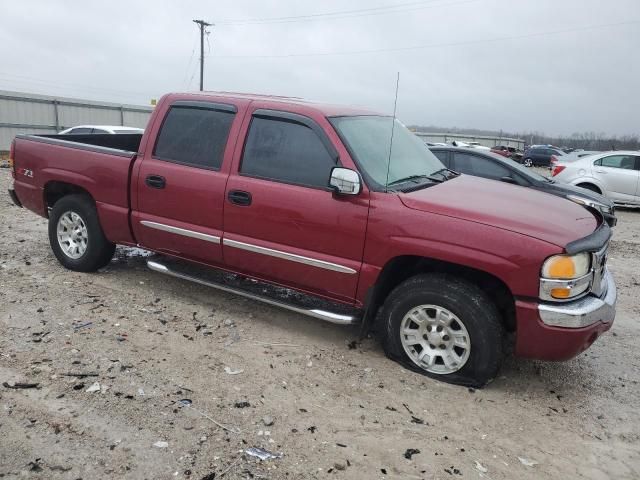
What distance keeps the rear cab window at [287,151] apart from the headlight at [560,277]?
5.51 ft

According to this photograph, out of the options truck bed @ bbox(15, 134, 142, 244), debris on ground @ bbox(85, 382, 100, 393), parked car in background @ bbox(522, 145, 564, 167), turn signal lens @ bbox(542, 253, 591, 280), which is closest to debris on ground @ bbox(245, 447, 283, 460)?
debris on ground @ bbox(85, 382, 100, 393)

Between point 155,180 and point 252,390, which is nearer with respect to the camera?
point 252,390

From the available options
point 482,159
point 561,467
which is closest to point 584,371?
point 561,467

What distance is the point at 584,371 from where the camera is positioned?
4246 millimetres

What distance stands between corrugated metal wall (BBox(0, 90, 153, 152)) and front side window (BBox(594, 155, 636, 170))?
1909cm

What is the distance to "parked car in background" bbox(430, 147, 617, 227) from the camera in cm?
877

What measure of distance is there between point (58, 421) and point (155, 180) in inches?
92.0

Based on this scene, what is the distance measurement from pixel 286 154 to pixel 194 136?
979 millimetres

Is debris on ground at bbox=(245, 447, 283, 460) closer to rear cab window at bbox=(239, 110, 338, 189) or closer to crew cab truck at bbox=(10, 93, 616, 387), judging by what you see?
crew cab truck at bbox=(10, 93, 616, 387)

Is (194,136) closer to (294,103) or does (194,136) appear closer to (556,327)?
(294,103)

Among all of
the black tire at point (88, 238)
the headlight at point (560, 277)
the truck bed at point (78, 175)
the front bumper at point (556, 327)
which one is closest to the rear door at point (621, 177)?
the front bumper at point (556, 327)

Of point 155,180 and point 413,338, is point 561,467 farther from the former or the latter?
point 155,180

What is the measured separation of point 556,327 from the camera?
3.43 metres

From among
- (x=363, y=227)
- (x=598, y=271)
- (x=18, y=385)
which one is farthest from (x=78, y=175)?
(x=598, y=271)
